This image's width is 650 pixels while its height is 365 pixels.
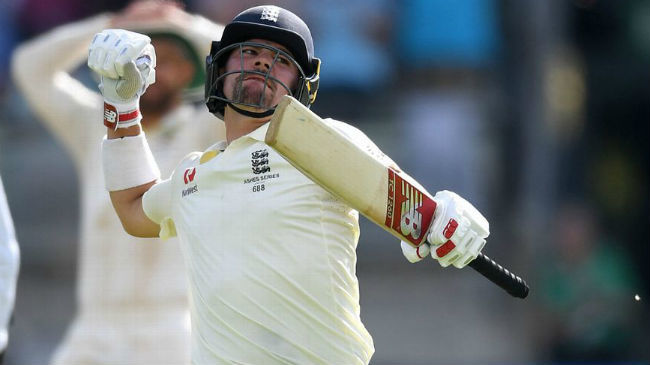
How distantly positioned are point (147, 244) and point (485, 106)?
15.4 ft

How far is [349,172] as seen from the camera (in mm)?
2891

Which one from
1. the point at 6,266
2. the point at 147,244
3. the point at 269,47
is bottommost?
the point at 147,244

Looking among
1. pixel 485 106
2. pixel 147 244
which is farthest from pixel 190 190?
pixel 485 106

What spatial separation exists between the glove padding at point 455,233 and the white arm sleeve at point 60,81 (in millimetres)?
2283

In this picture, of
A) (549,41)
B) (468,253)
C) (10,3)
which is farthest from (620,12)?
(468,253)

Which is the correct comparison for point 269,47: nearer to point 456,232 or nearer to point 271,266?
point 271,266

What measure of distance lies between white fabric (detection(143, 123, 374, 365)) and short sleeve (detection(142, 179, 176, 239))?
0.17m

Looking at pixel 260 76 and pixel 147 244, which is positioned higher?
pixel 260 76

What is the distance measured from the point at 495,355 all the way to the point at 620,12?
253 centimetres

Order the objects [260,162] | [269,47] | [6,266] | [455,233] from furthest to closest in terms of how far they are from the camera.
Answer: [6,266] → [269,47] → [260,162] → [455,233]

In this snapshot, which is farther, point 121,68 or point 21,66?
point 21,66

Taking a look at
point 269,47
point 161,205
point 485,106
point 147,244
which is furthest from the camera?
point 485,106

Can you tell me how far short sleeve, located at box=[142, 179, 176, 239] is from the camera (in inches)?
127

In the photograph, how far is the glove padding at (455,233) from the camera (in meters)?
2.88
